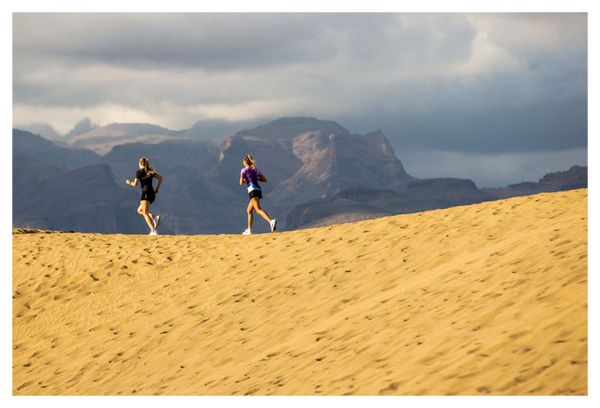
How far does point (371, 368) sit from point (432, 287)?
144 inches

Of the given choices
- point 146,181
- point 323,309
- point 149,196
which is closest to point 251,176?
point 146,181

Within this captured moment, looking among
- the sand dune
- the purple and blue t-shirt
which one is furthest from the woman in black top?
the purple and blue t-shirt

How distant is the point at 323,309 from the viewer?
1733cm

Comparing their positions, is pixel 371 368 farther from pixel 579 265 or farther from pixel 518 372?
pixel 579 265

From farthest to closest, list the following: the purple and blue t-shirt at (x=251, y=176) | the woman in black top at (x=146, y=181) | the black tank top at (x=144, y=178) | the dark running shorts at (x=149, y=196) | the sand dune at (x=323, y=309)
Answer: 1. the dark running shorts at (x=149, y=196)
2. the black tank top at (x=144, y=178)
3. the woman in black top at (x=146, y=181)
4. the purple and blue t-shirt at (x=251, y=176)
5. the sand dune at (x=323, y=309)

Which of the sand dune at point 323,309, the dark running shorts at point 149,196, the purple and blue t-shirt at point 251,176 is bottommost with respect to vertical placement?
the sand dune at point 323,309

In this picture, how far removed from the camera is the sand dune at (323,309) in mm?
12336

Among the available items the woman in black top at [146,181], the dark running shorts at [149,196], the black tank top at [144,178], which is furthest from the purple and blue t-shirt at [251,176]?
the dark running shorts at [149,196]

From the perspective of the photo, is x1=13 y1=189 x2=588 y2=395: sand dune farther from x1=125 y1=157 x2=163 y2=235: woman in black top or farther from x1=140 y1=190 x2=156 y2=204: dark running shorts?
x1=140 y1=190 x2=156 y2=204: dark running shorts

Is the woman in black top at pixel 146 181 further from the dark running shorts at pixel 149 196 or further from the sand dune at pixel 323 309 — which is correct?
the sand dune at pixel 323 309

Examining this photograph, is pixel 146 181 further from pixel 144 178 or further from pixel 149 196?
pixel 149 196

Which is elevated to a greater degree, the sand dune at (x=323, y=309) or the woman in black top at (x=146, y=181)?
the woman in black top at (x=146, y=181)

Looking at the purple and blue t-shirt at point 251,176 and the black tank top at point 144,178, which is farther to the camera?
the black tank top at point 144,178
